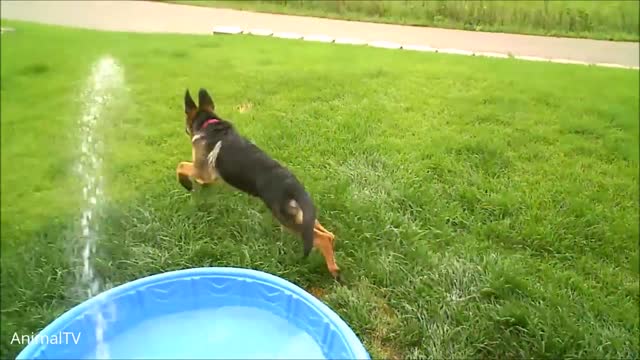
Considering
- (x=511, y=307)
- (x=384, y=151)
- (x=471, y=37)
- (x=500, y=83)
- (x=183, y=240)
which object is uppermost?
(x=471, y=37)

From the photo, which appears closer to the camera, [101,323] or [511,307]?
[101,323]

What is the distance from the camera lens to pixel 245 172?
1.77 meters

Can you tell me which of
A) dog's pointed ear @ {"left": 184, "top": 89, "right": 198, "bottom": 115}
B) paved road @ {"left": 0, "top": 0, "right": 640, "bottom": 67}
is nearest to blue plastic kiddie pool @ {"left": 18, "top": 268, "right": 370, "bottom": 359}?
dog's pointed ear @ {"left": 184, "top": 89, "right": 198, "bottom": 115}

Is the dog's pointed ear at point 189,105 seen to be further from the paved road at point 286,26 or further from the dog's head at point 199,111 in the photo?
the paved road at point 286,26

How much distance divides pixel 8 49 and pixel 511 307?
1557 millimetres

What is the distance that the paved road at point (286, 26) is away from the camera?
2.02 metres

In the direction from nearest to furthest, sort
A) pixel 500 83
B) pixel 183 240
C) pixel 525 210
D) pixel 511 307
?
pixel 511 307
pixel 183 240
pixel 525 210
pixel 500 83

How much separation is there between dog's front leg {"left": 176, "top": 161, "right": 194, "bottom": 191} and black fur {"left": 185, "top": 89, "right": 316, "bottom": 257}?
94 millimetres

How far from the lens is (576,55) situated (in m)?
2.15

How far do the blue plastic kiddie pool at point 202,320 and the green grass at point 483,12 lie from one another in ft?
2.78

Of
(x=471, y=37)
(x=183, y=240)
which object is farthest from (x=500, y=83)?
(x=183, y=240)

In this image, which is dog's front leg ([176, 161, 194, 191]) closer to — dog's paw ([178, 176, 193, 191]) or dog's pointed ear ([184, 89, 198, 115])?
dog's paw ([178, 176, 193, 191])

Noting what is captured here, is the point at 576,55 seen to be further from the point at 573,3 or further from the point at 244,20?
the point at 244,20

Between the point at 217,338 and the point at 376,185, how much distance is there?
666 millimetres
